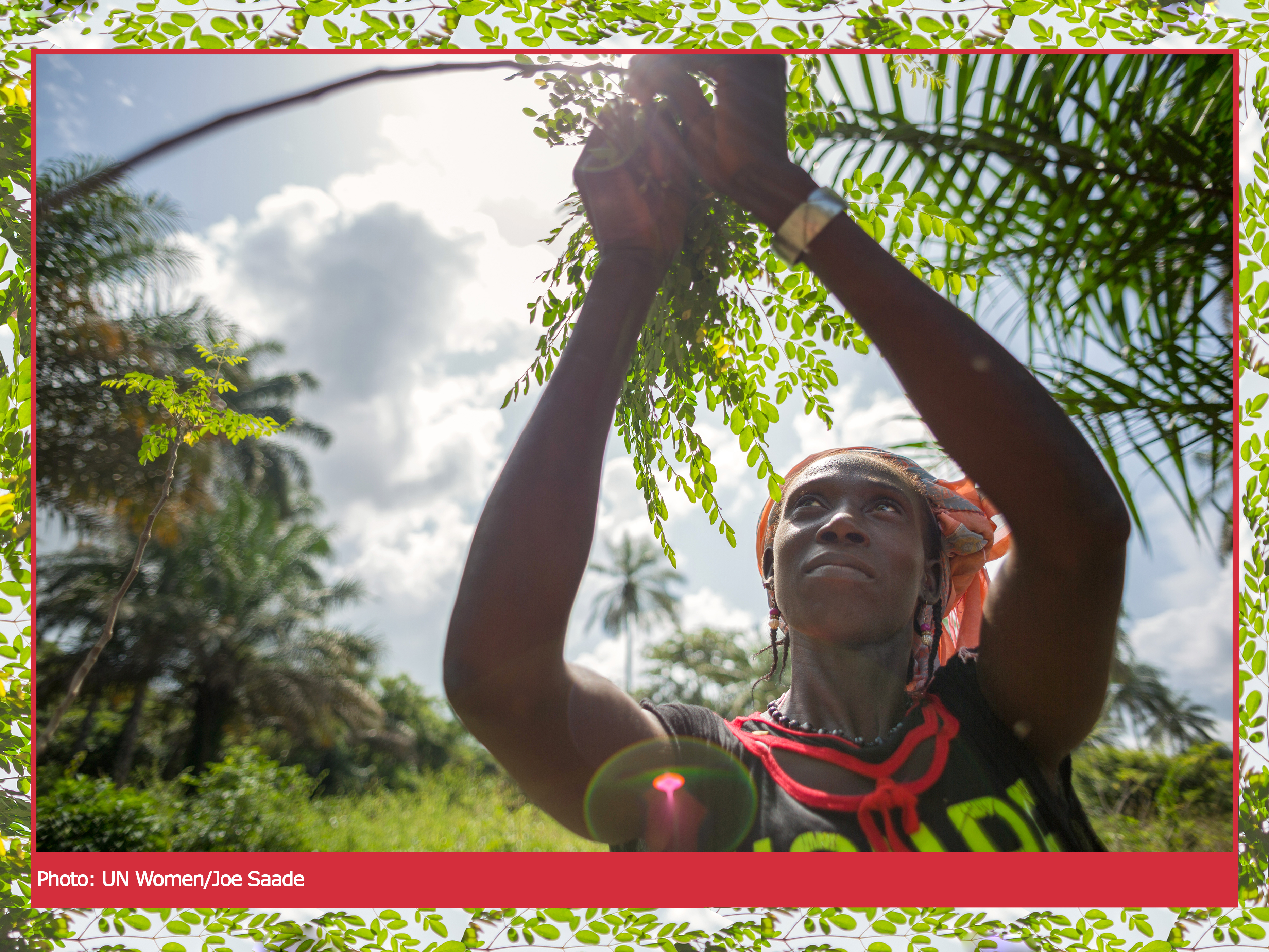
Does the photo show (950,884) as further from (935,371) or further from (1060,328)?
(1060,328)

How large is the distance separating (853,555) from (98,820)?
4342mm

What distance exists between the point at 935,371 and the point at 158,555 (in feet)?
21.0

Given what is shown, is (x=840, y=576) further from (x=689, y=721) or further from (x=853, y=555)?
(x=689, y=721)

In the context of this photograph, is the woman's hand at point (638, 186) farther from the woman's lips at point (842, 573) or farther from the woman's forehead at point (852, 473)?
the woman's lips at point (842, 573)

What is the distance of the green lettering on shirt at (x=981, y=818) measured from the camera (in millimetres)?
1437

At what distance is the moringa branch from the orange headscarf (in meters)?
1.20

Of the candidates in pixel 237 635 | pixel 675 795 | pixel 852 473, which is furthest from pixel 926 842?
pixel 237 635

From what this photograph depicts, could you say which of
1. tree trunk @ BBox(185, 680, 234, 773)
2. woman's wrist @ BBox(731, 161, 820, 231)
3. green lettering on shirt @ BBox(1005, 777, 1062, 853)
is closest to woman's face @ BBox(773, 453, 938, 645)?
green lettering on shirt @ BBox(1005, 777, 1062, 853)

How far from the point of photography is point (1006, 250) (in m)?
2.22

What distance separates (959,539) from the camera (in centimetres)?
165

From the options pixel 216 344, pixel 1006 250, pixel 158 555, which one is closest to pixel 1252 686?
pixel 1006 250

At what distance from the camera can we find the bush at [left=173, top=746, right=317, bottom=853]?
16.7 feet

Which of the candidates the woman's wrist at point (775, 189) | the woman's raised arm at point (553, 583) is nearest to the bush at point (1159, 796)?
the woman's raised arm at point (553, 583)
